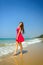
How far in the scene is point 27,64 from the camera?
2742 millimetres

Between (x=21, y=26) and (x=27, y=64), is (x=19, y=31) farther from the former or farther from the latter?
(x=27, y=64)

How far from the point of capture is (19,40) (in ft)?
12.7

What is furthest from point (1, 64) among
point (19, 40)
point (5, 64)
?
point (19, 40)

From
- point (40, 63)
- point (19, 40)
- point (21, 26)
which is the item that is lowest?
point (40, 63)

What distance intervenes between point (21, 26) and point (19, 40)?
0.33 m

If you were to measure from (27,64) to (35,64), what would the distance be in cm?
13

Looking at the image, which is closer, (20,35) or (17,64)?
(17,64)

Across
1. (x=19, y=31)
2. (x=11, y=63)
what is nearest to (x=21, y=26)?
(x=19, y=31)

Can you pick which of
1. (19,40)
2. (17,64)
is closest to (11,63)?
(17,64)

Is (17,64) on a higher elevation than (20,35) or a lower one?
lower

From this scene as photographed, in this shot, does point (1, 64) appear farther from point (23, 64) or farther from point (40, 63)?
point (40, 63)

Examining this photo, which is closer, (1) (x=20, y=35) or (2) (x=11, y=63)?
(2) (x=11, y=63)

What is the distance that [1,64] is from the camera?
2.73 m

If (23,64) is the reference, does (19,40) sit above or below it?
above
